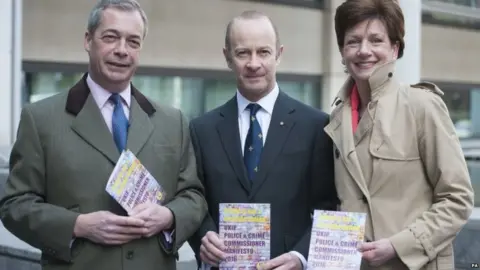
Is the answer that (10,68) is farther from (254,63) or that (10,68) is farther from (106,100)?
→ (254,63)

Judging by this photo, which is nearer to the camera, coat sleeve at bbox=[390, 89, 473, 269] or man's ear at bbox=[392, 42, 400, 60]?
coat sleeve at bbox=[390, 89, 473, 269]

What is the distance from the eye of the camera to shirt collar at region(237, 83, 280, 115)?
3.21 meters

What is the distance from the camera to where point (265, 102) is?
321cm

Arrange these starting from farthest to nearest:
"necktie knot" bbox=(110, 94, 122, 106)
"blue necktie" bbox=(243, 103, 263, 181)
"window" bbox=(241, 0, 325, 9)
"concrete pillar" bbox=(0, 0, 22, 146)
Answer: "window" bbox=(241, 0, 325, 9) → "concrete pillar" bbox=(0, 0, 22, 146) → "blue necktie" bbox=(243, 103, 263, 181) → "necktie knot" bbox=(110, 94, 122, 106)

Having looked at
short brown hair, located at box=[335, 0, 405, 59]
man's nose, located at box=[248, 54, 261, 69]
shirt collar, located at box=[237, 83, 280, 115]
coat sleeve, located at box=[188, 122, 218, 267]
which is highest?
short brown hair, located at box=[335, 0, 405, 59]

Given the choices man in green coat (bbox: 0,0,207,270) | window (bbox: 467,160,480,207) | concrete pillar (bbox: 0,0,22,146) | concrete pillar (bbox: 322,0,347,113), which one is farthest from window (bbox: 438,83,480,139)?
man in green coat (bbox: 0,0,207,270)

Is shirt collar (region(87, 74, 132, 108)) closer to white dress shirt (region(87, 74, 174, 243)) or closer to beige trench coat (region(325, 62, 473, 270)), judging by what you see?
white dress shirt (region(87, 74, 174, 243))

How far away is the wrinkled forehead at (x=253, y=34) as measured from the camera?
122 inches

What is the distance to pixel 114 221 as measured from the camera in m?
2.81

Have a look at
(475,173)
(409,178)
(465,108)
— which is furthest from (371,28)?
(465,108)

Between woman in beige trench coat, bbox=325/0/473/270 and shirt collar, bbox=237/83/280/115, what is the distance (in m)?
0.33

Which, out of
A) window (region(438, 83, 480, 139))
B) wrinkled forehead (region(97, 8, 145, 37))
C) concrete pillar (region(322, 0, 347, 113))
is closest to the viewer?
wrinkled forehead (region(97, 8, 145, 37))

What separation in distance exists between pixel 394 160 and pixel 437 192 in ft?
0.63

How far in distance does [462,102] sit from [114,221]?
18261 mm
